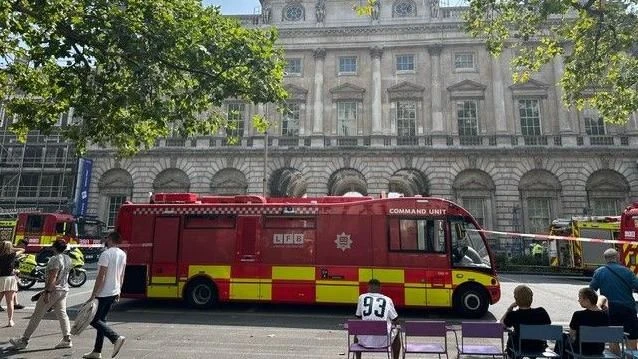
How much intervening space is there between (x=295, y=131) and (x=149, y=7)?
21.4 metres

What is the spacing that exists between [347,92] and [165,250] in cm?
2231

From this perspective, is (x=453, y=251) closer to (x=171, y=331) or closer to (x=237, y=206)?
(x=237, y=206)

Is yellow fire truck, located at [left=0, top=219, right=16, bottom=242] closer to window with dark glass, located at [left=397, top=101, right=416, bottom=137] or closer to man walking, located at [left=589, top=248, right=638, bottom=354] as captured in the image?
window with dark glass, located at [left=397, top=101, right=416, bottom=137]

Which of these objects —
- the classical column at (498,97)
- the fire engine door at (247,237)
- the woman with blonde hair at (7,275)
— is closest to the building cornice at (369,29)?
the classical column at (498,97)


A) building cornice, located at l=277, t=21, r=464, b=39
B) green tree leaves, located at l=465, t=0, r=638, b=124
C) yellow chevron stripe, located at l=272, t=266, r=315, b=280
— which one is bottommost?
yellow chevron stripe, located at l=272, t=266, r=315, b=280

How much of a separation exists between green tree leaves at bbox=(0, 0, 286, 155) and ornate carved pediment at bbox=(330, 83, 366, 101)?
19506 millimetres

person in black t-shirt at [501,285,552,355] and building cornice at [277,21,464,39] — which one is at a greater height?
building cornice at [277,21,464,39]

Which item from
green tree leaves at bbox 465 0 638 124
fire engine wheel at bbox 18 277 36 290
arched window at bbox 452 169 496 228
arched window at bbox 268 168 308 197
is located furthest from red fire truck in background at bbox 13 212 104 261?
green tree leaves at bbox 465 0 638 124

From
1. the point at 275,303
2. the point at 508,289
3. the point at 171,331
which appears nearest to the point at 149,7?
the point at 171,331

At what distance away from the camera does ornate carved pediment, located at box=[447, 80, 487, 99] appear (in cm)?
3077

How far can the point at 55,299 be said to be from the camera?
7.61 metres

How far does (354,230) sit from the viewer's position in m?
11.6

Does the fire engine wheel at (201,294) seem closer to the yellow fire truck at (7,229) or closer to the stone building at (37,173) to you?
the yellow fire truck at (7,229)

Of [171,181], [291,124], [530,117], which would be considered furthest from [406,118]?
[171,181]
